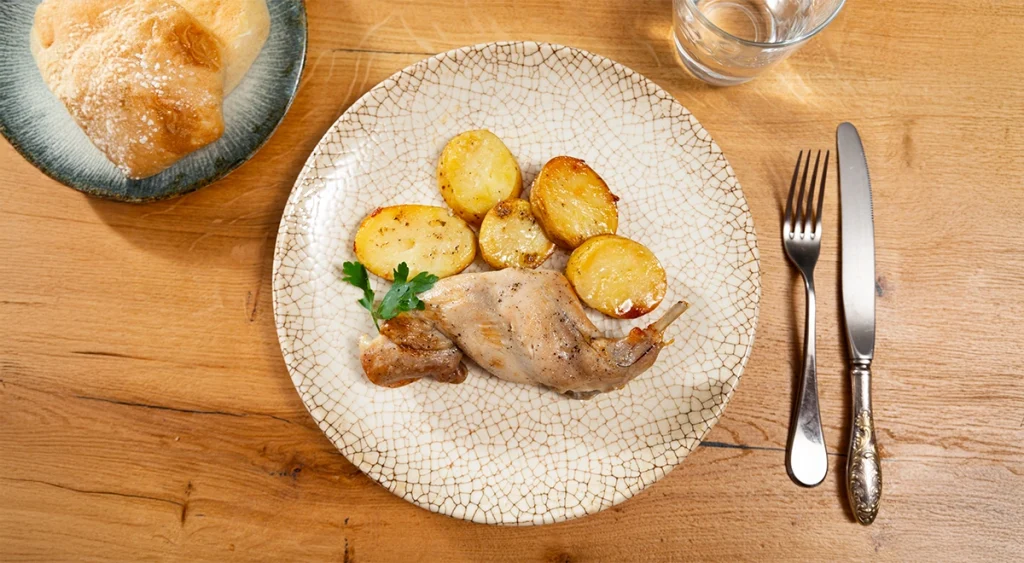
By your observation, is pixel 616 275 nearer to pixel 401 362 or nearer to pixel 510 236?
pixel 510 236

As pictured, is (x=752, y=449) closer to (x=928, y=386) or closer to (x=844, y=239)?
(x=928, y=386)

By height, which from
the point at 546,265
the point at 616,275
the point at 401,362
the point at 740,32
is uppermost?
the point at 740,32

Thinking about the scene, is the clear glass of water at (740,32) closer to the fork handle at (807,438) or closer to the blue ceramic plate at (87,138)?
the fork handle at (807,438)

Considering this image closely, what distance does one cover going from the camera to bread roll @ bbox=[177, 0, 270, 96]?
177 cm

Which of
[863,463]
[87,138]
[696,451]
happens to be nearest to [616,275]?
[696,451]

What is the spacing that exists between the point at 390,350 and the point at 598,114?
34.6 inches

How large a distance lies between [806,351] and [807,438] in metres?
0.23

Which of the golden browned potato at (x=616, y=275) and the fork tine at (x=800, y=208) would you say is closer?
the golden browned potato at (x=616, y=275)

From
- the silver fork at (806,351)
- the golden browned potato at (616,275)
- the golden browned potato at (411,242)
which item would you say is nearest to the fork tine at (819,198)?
the silver fork at (806,351)

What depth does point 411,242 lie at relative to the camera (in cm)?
173

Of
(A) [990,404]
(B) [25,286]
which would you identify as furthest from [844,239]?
(B) [25,286]

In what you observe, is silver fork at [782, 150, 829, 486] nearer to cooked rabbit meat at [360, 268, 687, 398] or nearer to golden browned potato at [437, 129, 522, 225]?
cooked rabbit meat at [360, 268, 687, 398]

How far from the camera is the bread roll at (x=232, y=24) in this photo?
5.80ft

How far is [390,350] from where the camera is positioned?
1.64 meters
